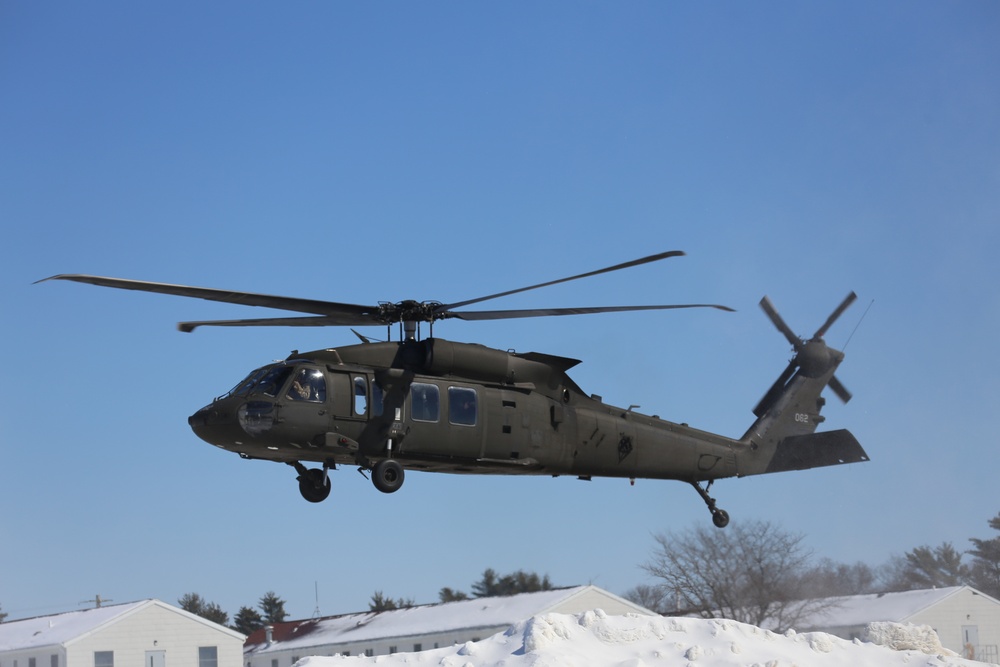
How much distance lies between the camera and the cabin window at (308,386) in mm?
21062

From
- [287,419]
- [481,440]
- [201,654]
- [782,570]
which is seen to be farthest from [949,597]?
[287,419]

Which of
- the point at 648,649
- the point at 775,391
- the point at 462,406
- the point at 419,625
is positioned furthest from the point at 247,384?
the point at 419,625

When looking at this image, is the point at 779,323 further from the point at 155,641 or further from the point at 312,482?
the point at 155,641

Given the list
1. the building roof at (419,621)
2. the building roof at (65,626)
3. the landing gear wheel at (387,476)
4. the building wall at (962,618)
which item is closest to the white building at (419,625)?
the building roof at (419,621)

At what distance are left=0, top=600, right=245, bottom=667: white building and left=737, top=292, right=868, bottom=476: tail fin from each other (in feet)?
99.3

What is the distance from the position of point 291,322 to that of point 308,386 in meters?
2.23

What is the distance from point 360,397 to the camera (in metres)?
21.5

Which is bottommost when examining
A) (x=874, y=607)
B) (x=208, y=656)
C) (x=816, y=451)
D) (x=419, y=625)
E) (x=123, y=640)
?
(x=874, y=607)

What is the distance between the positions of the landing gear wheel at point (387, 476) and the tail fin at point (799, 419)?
8687mm

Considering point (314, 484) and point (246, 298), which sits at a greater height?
point (246, 298)

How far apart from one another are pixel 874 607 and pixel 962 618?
3.50 metres

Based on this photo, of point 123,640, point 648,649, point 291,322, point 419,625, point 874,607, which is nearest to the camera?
point 291,322

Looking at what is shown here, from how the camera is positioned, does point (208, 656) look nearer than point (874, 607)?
Yes

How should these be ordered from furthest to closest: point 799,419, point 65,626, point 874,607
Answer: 1. point 874,607
2. point 65,626
3. point 799,419
